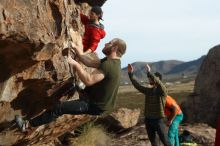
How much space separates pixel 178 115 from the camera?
13602 millimetres

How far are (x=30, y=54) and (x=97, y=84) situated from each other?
1.44 m

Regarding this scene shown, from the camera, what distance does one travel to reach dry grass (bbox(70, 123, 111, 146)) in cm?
1781

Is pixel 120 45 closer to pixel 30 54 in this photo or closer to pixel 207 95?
pixel 30 54

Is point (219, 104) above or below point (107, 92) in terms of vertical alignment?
below

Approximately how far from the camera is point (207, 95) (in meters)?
23.5

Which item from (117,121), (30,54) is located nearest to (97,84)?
(30,54)

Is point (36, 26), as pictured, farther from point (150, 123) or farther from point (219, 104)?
point (219, 104)

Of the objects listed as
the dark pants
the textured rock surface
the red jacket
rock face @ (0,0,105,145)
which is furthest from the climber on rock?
the textured rock surface

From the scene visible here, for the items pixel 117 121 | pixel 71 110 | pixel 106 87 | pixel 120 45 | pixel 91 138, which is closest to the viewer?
pixel 120 45

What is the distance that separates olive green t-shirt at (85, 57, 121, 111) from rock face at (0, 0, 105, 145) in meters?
1.18

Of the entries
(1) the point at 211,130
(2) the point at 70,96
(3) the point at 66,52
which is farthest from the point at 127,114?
(3) the point at 66,52

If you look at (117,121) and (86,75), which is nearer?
(86,75)

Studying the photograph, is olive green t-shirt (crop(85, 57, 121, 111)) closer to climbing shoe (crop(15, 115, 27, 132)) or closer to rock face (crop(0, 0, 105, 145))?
rock face (crop(0, 0, 105, 145))

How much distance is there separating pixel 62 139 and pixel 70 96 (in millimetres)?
6492
